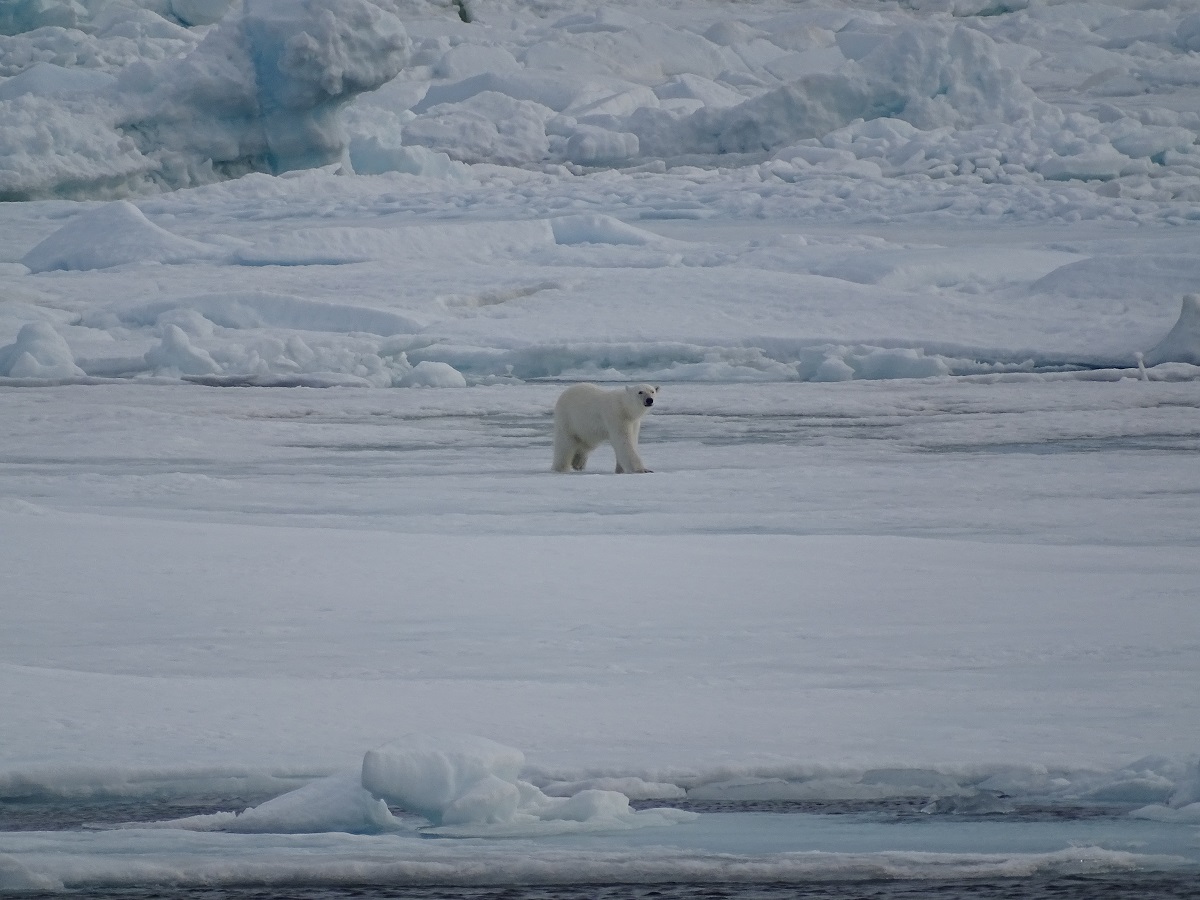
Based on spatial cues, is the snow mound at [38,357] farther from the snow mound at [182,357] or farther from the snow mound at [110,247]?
the snow mound at [110,247]

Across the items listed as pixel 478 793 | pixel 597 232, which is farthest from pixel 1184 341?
pixel 478 793

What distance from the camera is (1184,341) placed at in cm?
993

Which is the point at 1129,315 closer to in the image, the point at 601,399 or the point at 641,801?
the point at 601,399

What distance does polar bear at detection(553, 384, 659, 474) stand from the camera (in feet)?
20.4

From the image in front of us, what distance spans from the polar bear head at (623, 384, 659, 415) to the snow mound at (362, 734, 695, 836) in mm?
3760

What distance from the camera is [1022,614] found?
143 inches

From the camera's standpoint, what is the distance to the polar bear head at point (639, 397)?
20.1 feet

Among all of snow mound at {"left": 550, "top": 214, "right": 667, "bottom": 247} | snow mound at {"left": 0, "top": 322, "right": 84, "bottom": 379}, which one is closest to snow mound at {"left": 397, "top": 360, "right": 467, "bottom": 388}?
snow mound at {"left": 0, "top": 322, "right": 84, "bottom": 379}

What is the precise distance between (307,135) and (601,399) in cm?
1468

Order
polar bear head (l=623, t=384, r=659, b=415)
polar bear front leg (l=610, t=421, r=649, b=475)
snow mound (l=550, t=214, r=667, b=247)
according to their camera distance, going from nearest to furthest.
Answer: polar bear head (l=623, t=384, r=659, b=415) → polar bear front leg (l=610, t=421, r=649, b=475) → snow mound (l=550, t=214, r=667, b=247)

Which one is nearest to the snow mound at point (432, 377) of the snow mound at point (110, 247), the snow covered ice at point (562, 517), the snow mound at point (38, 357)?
the snow covered ice at point (562, 517)

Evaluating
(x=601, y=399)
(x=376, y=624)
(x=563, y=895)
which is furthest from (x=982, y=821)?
(x=601, y=399)

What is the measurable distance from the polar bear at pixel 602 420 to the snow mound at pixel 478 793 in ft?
12.4

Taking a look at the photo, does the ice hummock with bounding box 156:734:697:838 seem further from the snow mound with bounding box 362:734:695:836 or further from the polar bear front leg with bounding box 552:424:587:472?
the polar bear front leg with bounding box 552:424:587:472
